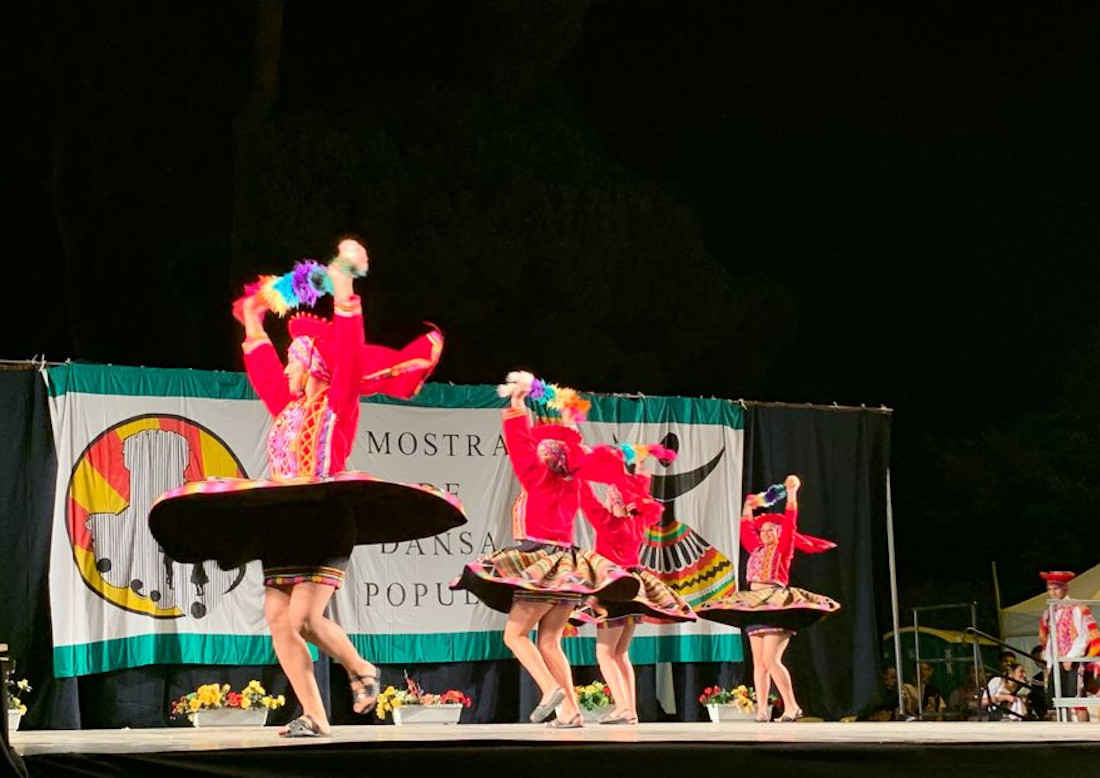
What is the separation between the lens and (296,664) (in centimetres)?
473

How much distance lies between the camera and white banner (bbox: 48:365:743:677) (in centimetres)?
895

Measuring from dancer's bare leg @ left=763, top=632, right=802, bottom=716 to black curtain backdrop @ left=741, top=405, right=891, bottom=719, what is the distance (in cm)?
195

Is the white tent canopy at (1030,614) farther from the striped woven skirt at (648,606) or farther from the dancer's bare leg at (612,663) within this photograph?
the dancer's bare leg at (612,663)

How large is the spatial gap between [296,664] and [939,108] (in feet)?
55.2

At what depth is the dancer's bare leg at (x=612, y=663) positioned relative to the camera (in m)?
7.57

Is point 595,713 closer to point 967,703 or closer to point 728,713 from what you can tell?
point 728,713

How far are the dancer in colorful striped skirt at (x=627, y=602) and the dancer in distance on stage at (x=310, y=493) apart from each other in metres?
2.14

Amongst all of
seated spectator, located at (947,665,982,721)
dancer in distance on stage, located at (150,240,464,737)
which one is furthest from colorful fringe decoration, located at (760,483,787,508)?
dancer in distance on stage, located at (150,240,464,737)

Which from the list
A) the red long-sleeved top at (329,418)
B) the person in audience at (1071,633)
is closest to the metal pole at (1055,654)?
the person in audience at (1071,633)

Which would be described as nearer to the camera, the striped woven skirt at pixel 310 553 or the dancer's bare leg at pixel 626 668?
the striped woven skirt at pixel 310 553

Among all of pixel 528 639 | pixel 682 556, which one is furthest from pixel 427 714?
pixel 528 639

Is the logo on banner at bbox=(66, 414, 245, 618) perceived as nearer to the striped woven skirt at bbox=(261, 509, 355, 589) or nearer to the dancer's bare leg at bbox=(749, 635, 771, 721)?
the dancer's bare leg at bbox=(749, 635, 771, 721)

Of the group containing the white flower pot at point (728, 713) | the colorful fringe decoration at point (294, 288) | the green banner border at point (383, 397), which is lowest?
the white flower pot at point (728, 713)

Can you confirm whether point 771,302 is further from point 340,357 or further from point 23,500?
point 340,357
